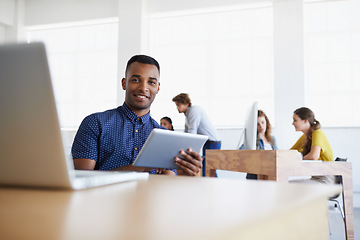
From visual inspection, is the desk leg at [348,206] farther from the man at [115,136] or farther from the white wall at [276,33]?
the white wall at [276,33]

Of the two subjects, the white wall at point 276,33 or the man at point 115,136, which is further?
the white wall at point 276,33

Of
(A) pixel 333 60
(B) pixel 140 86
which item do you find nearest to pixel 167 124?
(A) pixel 333 60

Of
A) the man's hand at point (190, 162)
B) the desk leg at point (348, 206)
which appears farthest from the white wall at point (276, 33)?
the man's hand at point (190, 162)

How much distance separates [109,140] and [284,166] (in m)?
0.82

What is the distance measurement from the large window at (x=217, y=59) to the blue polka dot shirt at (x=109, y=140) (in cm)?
410

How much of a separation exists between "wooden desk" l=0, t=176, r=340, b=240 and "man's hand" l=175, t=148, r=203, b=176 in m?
0.65

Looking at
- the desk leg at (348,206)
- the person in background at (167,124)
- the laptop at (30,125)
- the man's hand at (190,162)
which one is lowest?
the desk leg at (348,206)

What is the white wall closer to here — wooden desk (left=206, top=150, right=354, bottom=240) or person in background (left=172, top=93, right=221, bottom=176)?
person in background (left=172, top=93, right=221, bottom=176)

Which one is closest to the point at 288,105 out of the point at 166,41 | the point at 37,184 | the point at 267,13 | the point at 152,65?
the point at 267,13

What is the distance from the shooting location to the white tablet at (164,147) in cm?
103

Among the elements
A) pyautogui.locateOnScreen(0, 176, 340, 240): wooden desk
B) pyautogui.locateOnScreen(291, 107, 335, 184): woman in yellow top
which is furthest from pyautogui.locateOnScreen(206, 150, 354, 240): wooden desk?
pyautogui.locateOnScreen(0, 176, 340, 240): wooden desk

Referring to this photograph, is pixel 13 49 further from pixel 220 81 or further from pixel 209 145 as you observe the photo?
pixel 220 81

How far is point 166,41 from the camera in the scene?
236 inches

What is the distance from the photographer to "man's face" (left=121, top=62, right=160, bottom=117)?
163 centimetres
